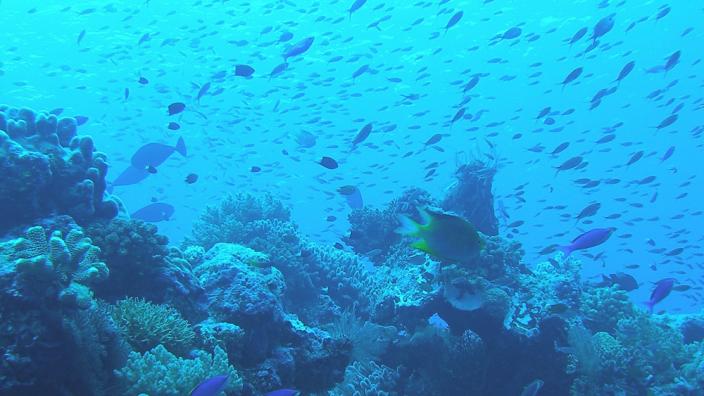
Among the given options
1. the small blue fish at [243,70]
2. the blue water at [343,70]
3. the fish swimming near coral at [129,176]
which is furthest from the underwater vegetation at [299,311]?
the blue water at [343,70]

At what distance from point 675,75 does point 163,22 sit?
43.6 m

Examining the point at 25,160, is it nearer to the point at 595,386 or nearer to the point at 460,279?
the point at 460,279

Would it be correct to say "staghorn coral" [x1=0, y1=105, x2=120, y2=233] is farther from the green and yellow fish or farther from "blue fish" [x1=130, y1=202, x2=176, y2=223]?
"blue fish" [x1=130, y1=202, x2=176, y2=223]

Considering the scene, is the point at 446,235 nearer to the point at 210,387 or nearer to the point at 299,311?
the point at 210,387

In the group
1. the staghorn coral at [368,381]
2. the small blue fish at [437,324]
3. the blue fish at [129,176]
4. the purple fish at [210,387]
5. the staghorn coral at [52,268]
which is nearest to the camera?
the staghorn coral at [52,268]

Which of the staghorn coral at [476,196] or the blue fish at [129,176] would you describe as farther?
the blue fish at [129,176]

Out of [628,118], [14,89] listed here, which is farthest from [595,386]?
[628,118]

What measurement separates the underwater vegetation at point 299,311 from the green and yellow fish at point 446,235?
0.01 metres

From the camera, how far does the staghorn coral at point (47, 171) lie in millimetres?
5312

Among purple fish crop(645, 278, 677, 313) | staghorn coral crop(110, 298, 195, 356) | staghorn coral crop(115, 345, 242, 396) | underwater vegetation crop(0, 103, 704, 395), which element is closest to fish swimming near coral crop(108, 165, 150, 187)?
underwater vegetation crop(0, 103, 704, 395)

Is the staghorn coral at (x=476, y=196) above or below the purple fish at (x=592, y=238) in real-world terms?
below

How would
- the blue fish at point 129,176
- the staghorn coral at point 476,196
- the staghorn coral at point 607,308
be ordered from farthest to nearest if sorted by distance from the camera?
the blue fish at point 129,176
the staghorn coral at point 476,196
the staghorn coral at point 607,308

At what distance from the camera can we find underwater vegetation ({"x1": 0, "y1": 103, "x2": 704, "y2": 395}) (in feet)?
11.4

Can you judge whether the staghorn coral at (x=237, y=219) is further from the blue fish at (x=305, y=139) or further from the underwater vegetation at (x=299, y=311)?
the blue fish at (x=305, y=139)
